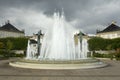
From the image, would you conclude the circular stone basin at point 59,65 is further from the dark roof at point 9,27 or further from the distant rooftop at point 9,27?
the dark roof at point 9,27

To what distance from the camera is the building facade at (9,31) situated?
9049 centimetres

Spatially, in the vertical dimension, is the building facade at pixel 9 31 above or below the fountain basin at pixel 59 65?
above

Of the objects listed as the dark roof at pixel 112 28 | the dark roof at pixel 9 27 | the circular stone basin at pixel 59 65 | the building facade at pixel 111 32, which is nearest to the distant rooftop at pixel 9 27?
the dark roof at pixel 9 27

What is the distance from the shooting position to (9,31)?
92188 millimetres

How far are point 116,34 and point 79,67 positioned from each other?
68.5 m

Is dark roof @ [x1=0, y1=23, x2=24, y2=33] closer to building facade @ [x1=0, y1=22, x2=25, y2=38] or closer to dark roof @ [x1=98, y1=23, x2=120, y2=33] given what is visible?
building facade @ [x1=0, y1=22, x2=25, y2=38]

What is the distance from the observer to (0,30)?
293 feet

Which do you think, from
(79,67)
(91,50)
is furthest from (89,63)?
(91,50)

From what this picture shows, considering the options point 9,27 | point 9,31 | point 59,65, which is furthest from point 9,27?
point 59,65

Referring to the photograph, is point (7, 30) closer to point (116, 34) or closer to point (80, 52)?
point (116, 34)

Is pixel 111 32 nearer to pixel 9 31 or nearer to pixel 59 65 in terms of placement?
pixel 9 31

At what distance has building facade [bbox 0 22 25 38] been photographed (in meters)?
90.5

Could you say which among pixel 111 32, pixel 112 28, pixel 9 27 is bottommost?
pixel 111 32

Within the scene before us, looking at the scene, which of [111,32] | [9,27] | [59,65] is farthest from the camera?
[9,27]
